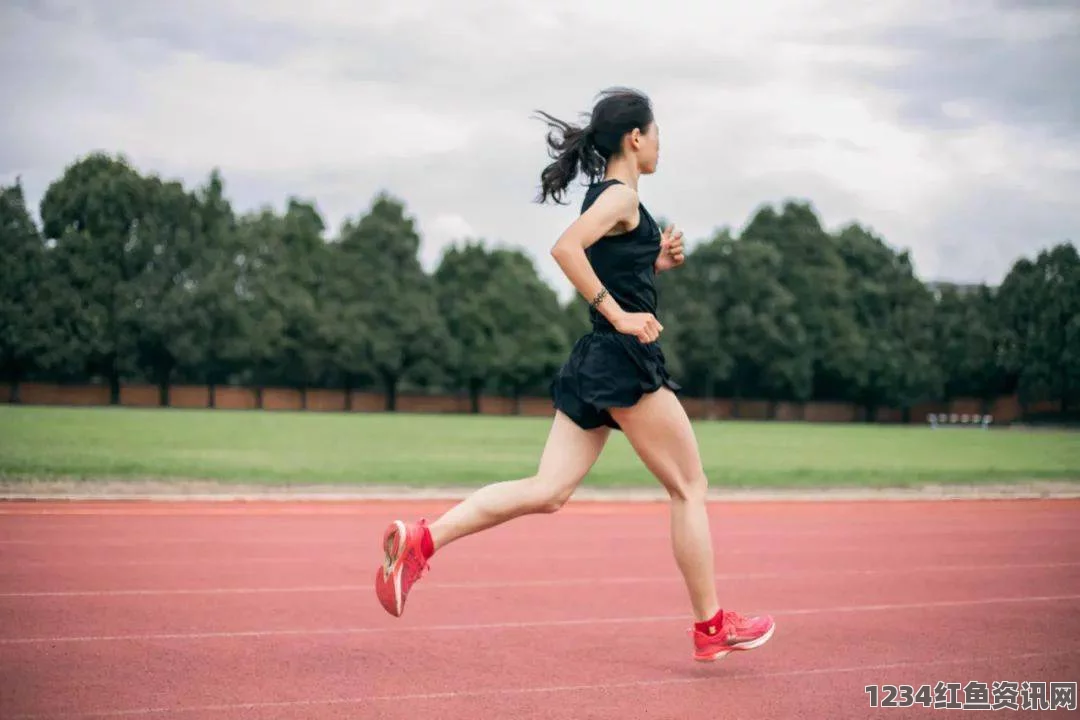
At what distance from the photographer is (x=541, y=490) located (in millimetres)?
5273

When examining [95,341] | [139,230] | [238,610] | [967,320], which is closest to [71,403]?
[95,341]

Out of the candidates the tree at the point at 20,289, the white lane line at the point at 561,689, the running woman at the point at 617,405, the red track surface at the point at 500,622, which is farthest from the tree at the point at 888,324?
the running woman at the point at 617,405

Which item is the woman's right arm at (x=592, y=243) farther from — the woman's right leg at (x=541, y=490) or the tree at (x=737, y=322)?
the tree at (x=737, y=322)

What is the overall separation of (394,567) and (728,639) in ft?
4.63

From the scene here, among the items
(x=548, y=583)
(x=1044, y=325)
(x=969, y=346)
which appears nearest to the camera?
(x=548, y=583)

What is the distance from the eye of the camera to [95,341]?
66812 mm

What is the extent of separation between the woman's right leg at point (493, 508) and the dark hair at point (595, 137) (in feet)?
3.32

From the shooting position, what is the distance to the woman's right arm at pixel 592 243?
4973 millimetres

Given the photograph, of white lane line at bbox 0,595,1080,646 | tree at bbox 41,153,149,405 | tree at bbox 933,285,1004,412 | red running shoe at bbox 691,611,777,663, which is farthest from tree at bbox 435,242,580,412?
red running shoe at bbox 691,611,777,663

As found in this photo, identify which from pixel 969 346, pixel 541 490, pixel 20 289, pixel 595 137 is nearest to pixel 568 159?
pixel 595 137

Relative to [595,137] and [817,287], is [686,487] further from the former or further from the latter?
[817,287]

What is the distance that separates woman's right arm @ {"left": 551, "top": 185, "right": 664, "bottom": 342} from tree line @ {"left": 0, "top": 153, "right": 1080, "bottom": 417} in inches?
2585

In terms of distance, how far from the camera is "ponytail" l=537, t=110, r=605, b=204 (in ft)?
17.8

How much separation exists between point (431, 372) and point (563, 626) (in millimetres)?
68986
